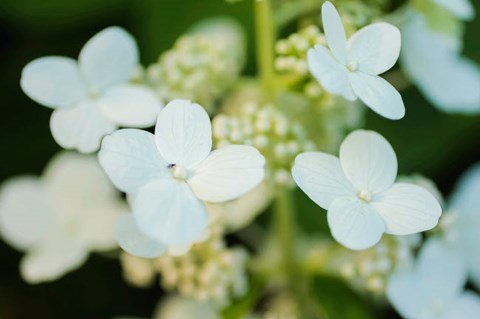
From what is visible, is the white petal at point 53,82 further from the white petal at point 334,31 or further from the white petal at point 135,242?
the white petal at point 334,31

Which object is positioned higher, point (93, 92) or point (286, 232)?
point (93, 92)

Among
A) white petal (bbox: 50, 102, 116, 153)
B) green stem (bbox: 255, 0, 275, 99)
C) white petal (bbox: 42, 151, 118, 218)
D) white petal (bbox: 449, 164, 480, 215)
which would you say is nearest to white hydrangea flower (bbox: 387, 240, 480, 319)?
white petal (bbox: 449, 164, 480, 215)

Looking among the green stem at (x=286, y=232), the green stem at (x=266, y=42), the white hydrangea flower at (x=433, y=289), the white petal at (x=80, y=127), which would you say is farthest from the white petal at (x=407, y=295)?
the white petal at (x=80, y=127)

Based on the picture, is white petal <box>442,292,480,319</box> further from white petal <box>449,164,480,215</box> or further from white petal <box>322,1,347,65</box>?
white petal <box>322,1,347,65</box>

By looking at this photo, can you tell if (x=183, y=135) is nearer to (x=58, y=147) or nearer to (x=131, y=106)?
(x=131, y=106)

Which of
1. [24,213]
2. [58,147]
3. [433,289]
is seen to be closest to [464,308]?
[433,289]

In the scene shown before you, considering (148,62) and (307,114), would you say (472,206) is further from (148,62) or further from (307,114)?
(148,62)

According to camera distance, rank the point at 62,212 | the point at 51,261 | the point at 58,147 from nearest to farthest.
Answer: the point at 51,261 < the point at 62,212 < the point at 58,147
